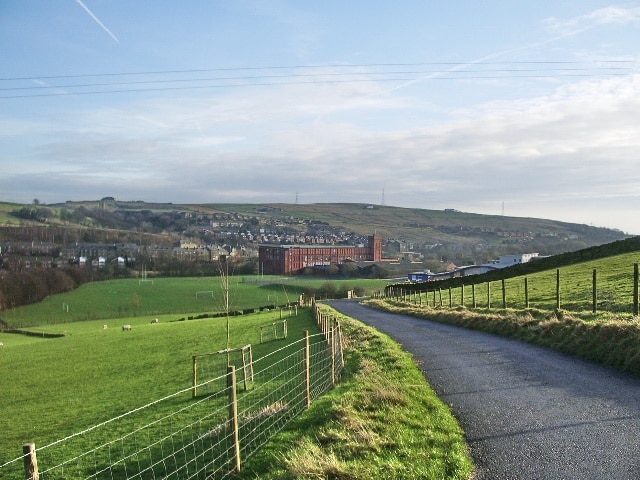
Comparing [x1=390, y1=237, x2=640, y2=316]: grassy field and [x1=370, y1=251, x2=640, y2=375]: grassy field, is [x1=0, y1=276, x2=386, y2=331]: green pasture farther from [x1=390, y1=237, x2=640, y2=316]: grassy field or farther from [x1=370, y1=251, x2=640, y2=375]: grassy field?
[x1=370, y1=251, x2=640, y2=375]: grassy field

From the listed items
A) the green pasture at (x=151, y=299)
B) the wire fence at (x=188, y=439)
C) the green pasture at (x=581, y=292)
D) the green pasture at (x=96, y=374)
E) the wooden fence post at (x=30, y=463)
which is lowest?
the green pasture at (x=151, y=299)

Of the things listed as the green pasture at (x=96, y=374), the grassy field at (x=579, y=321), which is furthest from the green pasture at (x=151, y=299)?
the grassy field at (x=579, y=321)

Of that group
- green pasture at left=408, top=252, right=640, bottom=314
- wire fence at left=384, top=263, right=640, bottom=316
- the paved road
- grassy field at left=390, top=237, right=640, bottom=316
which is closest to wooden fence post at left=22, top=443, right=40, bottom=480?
the paved road

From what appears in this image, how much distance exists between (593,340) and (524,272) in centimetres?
4753

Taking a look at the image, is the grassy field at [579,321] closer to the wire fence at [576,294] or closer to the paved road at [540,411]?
the wire fence at [576,294]

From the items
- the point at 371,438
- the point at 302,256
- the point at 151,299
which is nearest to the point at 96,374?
the point at 371,438

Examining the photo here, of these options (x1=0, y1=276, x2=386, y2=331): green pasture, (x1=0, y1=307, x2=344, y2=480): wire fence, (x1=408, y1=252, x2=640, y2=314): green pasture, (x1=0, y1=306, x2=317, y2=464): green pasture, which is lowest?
(x1=0, y1=276, x2=386, y2=331): green pasture

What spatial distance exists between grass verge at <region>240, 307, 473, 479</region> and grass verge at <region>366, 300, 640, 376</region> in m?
4.46

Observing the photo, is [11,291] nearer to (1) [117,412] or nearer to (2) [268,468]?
(1) [117,412]

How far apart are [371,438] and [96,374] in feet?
72.0

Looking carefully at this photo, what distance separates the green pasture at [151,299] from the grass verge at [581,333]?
44472 millimetres

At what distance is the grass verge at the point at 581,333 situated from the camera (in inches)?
517

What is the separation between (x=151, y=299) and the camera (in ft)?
295

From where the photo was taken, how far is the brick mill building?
14538cm
